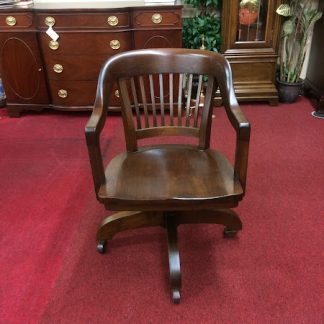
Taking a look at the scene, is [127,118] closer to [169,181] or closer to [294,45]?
[169,181]

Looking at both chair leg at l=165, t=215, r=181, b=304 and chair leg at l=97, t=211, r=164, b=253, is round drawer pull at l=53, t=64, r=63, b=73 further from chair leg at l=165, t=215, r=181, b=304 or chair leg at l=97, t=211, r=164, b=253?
chair leg at l=165, t=215, r=181, b=304

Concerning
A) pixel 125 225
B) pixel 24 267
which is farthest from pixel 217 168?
pixel 24 267

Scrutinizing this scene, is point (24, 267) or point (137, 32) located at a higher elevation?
point (137, 32)

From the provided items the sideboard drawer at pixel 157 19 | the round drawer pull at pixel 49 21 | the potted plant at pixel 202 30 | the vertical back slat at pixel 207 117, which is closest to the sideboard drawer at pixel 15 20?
the round drawer pull at pixel 49 21

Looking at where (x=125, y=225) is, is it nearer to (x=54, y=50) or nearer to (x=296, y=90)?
(x=54, y=50)

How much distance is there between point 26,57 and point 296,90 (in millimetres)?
2362

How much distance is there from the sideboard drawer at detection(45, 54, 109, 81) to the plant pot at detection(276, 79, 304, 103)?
63.3 inches

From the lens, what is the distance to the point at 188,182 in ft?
3.89

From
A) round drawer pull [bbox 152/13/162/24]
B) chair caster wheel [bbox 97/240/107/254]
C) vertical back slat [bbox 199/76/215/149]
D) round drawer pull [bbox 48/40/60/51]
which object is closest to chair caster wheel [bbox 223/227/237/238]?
vertical back slat [bbox 199/76/215/149]

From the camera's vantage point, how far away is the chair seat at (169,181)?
1.10 metres

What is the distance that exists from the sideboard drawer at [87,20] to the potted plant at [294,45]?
4.55 ft

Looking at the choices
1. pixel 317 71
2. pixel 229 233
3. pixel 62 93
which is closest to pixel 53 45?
pixel 62 93

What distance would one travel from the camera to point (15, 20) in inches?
98.7

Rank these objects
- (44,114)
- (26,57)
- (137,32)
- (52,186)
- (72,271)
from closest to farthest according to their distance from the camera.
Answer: (72,271) → (52,186) → (137,32) → (26,57) → (44,114)
